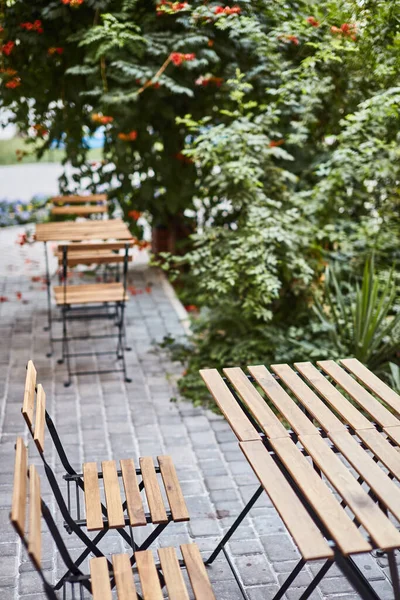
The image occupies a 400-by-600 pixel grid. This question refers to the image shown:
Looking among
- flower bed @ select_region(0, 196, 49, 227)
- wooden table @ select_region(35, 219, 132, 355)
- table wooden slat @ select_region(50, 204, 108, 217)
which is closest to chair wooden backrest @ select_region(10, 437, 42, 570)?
wooden table @ select_region(35, 219, 132, 355)

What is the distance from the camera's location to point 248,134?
17.1 ft

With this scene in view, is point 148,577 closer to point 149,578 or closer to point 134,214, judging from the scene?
point 149,578

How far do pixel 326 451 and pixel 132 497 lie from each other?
0.82 m

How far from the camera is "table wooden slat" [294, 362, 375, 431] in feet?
8.79

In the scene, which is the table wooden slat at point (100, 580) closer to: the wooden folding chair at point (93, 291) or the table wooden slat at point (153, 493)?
the table wooden slat at point (153, 493)

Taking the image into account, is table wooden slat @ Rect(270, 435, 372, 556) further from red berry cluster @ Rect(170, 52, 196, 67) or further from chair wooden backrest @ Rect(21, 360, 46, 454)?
red berry cluster @ Rect(170, 52, 196, 67)

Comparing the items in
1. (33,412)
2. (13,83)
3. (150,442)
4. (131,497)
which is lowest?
(150,442)

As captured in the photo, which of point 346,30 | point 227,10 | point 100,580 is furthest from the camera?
point 227,10

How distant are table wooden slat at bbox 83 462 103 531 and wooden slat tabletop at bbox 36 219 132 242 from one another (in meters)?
2.73

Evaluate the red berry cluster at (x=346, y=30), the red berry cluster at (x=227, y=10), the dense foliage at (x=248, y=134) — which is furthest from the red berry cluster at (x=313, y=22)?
the red berry cluster at (x=227, y=10)

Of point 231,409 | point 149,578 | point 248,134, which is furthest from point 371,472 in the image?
point 248,134

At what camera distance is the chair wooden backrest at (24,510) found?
76.8 inches

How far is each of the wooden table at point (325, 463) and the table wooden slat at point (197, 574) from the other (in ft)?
1.15

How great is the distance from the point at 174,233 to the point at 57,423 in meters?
3.66
